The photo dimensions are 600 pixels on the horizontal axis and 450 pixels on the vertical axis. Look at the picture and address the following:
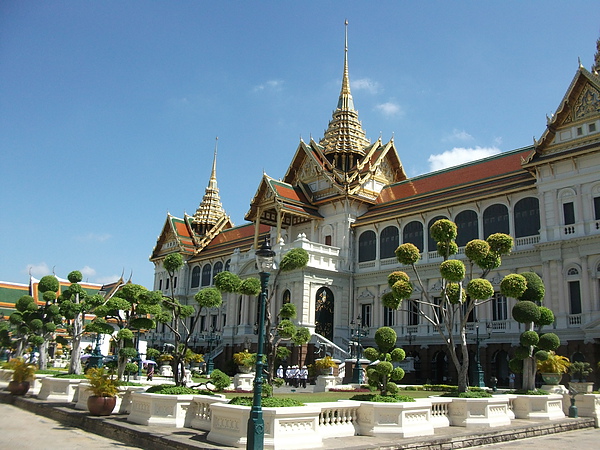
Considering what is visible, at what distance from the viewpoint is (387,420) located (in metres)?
13.1

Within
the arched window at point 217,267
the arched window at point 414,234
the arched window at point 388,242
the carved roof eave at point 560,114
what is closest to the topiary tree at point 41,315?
the arched window at point 217,267

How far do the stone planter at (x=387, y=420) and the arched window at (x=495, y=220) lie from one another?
2020 centimetres

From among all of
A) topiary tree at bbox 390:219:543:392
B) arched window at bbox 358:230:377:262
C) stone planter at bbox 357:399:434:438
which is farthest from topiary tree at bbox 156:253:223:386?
arched window at bbox 358:230:377:262

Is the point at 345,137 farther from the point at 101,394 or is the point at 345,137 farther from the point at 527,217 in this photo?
the point at 101,394

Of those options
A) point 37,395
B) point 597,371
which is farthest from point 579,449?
point 37,395

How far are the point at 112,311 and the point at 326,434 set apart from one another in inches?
497

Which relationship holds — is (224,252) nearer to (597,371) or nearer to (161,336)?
(161,336)

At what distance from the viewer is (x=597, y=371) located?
25203mm

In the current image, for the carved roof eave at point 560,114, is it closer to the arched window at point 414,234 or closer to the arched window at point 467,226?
the arched window at point 467,226

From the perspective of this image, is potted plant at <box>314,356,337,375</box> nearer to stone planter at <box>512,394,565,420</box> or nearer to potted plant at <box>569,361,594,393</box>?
potted plant at <box>569,361,594,393</box>

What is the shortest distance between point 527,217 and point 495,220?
5.96 ft

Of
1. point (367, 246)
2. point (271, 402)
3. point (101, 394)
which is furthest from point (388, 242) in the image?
point (271, 402)

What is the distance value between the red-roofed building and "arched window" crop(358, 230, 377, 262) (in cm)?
7

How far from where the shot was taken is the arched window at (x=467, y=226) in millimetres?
32625
